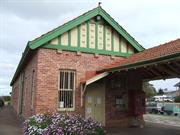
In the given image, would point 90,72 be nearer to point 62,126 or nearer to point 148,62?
point 148,62

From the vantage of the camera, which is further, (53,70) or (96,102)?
(96,102)

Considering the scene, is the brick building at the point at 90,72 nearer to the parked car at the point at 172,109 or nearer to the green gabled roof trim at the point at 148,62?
the green gabled roof trim at the point at 148,62

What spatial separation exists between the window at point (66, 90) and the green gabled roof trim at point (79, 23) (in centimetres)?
181

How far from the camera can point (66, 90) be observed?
1465 centimetres

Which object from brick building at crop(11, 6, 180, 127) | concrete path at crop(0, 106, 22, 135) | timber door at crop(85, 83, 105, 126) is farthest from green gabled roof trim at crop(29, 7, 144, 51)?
concrete path at crop(0, 106, 22, 135)

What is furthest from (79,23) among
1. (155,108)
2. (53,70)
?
(155,108)

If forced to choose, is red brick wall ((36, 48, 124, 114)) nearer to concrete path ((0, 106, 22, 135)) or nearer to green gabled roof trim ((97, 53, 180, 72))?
concrete path ((0, 106, 22, 135))

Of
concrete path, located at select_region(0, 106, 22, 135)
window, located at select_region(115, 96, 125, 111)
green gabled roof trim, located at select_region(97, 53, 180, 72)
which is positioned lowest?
concrete path, located at select_region(0, 106, 22, 135)

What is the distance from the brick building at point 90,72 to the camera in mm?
14109

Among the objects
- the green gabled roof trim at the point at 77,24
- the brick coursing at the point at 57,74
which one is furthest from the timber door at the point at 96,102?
the green gabled roof trim at the point at 77,24

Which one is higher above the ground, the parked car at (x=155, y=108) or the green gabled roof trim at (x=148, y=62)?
the green gabled roof trim at (x=148, y=62)

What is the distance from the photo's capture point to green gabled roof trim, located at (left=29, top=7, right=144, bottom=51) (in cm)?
1388

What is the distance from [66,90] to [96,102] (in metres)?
1.74

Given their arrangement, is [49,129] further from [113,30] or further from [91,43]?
[113,30]
